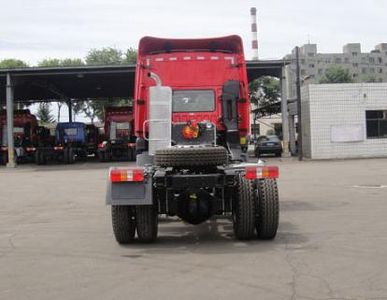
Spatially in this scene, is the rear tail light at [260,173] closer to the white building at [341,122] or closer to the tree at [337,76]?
the white building at [341,122]

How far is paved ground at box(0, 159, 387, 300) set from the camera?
6.64 meters

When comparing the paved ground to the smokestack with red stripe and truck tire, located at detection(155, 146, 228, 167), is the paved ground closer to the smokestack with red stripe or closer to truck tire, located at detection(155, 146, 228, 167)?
truck tire, located at detection(155, 146, 228, 167)

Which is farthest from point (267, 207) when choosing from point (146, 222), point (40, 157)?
point (40, 157)

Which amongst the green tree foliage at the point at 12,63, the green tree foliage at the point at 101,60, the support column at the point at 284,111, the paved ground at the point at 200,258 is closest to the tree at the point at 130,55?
the green tree foliage at the point at 101,60

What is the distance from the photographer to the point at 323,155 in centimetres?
3538

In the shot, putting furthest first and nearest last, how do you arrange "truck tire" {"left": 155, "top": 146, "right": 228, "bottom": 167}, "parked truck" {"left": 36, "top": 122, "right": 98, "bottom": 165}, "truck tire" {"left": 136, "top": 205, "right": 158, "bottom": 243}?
"parked truck" {"left": 36, "top": 122, "right": 98, "bottom": 165} < "truck tire" {"left": 136, "top": 205, "right": 158, "bottom": 243} < "truck tire" {"left": 155, "top": 146, "right": 228, "bottom": 167}

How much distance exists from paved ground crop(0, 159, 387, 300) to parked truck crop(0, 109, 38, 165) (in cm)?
2759

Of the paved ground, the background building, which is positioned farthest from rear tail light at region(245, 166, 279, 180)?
the background building

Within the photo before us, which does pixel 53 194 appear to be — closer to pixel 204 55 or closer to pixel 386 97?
pixel 204 55

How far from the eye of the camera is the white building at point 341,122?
3541 cm

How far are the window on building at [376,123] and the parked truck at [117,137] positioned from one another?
14.1 metres

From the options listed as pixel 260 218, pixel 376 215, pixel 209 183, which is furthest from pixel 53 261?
pixel 376 215

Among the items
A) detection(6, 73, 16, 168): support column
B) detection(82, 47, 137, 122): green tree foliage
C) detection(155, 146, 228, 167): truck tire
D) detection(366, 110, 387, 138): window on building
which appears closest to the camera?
detection(155, 146, 228, 167): truck tire

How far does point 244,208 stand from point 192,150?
1.14 m
